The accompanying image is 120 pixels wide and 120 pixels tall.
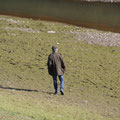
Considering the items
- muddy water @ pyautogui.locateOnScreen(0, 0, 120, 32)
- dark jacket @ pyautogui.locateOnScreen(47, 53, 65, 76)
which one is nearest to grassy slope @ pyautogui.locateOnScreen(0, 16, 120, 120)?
dark jacket @ pyautogui.locateOnScreen(47, 53, 65, 76)

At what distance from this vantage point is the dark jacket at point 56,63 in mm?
10945

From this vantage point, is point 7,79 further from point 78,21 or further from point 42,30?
point 78,21

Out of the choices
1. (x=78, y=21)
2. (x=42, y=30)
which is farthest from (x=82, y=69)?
(x=78, y=21)

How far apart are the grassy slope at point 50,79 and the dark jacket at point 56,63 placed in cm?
95

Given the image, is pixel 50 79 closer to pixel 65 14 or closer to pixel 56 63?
pixel 56 63

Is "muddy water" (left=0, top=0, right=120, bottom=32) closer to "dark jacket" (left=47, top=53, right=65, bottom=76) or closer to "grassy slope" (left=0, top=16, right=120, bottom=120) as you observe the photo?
"grassy slope" (left=0, top=16, right=120, bottom=120)

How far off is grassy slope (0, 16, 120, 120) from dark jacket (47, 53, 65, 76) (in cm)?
95

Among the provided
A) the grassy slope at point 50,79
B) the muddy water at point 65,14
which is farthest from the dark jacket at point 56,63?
the muddy water at point 65,14

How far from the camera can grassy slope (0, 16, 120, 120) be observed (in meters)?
9.57

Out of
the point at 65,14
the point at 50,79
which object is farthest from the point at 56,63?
the point at 65,14

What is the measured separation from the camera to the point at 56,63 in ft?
36.1

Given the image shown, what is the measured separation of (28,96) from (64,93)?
140cm

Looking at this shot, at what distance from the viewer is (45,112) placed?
9242mm

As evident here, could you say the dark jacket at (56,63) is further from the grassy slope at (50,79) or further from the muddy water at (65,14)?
the muddy water at (65,14)
